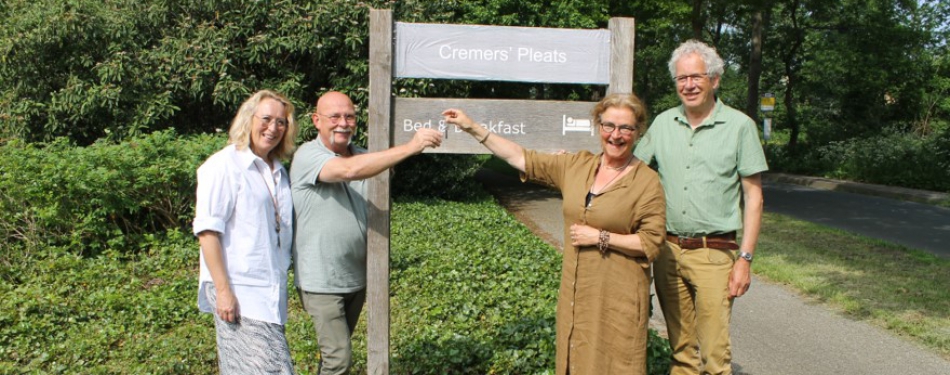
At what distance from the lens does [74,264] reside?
756cm

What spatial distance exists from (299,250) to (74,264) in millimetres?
5214

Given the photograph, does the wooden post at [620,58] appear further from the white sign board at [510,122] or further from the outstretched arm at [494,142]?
the outstretched arm at [494,142]

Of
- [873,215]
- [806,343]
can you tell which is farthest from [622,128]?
[873,215]

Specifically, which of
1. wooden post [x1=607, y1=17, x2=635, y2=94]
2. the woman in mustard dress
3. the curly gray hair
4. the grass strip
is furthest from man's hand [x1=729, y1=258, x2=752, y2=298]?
the grass strip

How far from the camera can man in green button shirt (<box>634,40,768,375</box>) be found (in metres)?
3.49

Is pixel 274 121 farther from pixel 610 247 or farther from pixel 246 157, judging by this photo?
pixel 610 247

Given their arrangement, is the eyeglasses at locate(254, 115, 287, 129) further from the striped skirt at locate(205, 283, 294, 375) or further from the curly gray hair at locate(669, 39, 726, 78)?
the curly gray hair at locate(669, 39, 726, 78)

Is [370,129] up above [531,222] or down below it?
above

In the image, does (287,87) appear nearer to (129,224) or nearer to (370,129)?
(129,224)

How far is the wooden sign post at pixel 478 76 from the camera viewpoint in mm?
3812

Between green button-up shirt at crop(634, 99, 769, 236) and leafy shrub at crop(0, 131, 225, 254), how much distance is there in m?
6.36

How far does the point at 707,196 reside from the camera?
11.5ft

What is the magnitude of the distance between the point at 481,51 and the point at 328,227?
3.97ft

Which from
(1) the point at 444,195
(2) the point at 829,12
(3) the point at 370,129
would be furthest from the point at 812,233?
(2) the point at 829,12
